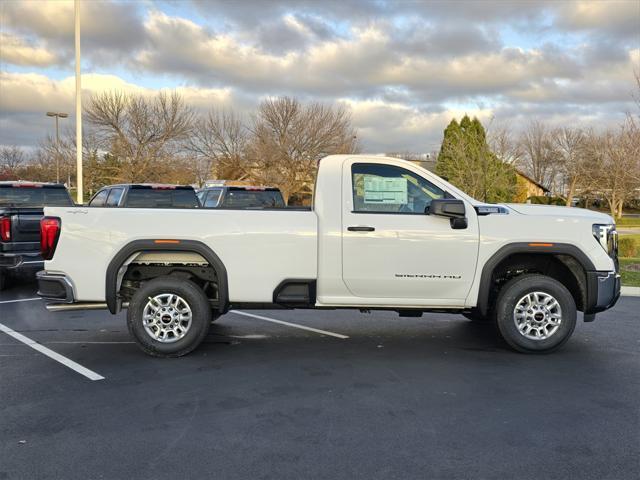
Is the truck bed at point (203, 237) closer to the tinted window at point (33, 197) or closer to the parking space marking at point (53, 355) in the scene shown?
the parking space marking at point (53, 355)

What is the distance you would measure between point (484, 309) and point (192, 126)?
33776 mm

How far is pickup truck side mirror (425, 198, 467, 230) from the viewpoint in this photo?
5.36m

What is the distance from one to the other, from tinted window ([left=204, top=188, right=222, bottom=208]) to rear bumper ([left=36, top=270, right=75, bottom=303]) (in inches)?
319

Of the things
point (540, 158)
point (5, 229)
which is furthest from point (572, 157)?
point (5, 229)

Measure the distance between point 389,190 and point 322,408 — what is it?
247cm

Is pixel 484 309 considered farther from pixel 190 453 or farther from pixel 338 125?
pixel 338 125

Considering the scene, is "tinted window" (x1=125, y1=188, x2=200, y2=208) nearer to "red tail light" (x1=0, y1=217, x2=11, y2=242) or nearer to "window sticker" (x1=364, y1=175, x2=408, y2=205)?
"red tail light" (x1=0, y1=217, x2=11, y2=242)

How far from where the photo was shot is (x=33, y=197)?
1055cm

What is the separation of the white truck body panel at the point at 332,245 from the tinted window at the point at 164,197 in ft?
17.5

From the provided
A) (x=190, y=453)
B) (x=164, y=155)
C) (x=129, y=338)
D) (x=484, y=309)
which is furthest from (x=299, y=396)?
(x=164, y=155)

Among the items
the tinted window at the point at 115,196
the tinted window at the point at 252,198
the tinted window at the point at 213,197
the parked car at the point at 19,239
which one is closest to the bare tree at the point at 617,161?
the tinted window at the point at 252,198

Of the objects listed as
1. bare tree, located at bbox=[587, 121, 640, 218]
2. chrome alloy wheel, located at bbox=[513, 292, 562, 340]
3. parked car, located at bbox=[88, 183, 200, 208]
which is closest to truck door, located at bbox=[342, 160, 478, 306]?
chrome alloy wheel, located at bbox=[513, 292, 562, 340]

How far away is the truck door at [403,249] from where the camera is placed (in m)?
5.55

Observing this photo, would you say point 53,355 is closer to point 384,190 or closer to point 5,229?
point 384,190
